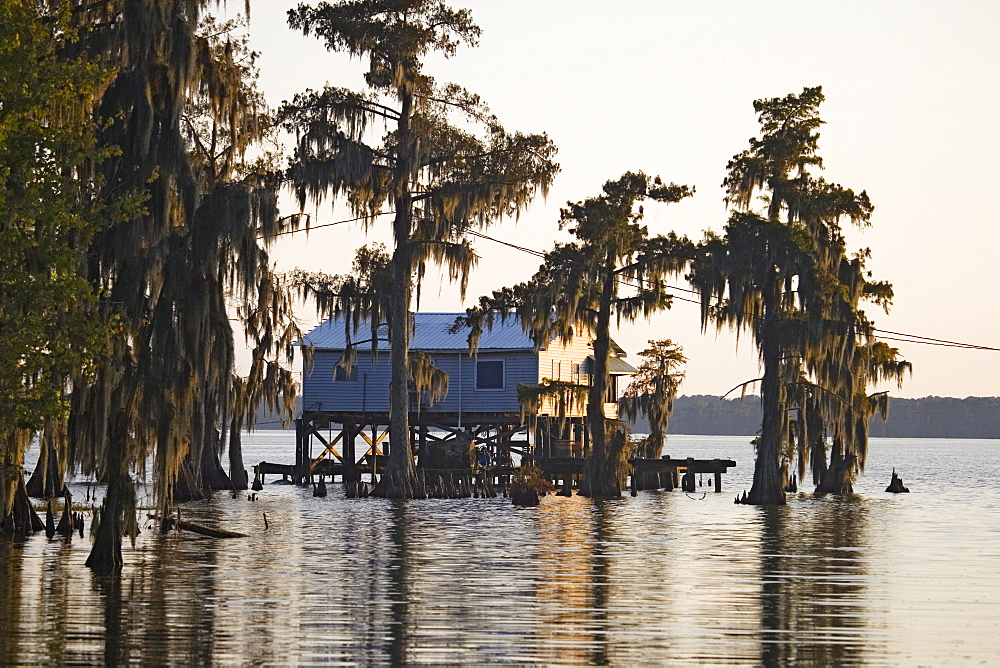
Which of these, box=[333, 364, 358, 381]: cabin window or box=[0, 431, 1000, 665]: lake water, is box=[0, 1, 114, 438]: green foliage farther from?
box=[333, 364, 358, 381]: cabin window

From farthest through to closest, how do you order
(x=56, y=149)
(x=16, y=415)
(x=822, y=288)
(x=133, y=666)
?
1. (x=822, y=288)
2. (x=56, y=149)
3. (x=16, y=415)
4. (x=133, y=666)

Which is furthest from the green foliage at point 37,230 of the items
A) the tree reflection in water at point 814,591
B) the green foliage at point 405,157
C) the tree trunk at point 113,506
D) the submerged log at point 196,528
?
the green foliage at point 405,157

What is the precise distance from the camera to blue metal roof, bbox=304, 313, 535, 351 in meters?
56.3

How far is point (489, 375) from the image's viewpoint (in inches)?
2237

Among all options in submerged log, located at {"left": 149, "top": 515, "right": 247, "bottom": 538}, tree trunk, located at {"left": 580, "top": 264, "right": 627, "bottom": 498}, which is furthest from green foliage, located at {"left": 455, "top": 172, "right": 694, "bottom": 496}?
submerged log, located at {"left": 149, "top": 515, "right": 247, "bottom": 538}

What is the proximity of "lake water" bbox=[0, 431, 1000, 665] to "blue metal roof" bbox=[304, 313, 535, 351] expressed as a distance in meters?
18.6

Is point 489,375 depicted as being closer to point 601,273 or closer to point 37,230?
point 601,273

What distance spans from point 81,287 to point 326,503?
31006 mm

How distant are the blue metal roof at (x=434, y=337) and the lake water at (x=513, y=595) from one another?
18588 mm

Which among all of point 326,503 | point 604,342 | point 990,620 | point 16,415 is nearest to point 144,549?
point 16,415

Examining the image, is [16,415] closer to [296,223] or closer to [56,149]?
[56,149]

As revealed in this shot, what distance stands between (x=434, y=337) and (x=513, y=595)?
38308mm

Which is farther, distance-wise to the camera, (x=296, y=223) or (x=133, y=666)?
(x=296, y=223)

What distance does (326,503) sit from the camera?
156 ft
